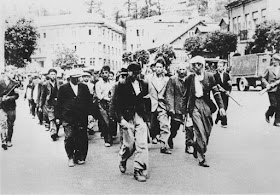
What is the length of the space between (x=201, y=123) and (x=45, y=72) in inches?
133

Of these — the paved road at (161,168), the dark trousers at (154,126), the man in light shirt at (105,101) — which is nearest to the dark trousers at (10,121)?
the paved road at (161,168)

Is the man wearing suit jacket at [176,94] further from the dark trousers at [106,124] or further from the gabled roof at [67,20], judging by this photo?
the gabled roof at [67,20]

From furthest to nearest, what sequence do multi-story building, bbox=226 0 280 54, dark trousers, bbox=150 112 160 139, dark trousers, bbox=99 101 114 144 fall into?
dark trousers, bbox=99 101 114 144
dark trousers, bbox=150 112 160 139
multi-story building, bbox=226 0 280 54

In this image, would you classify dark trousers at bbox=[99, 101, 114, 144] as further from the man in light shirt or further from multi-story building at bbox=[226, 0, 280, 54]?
multi-story building at bbox=[226, 0, 280, 54]

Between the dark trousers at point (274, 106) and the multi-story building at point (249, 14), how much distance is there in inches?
51.3

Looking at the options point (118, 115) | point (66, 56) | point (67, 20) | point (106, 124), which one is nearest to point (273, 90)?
point (118, 115)

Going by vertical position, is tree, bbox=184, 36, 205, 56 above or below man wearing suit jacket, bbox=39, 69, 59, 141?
above

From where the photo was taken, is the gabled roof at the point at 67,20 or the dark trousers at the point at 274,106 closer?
the gabled roof at the point at 67,20

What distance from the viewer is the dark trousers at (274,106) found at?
290 inches

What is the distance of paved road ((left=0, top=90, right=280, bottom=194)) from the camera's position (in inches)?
227

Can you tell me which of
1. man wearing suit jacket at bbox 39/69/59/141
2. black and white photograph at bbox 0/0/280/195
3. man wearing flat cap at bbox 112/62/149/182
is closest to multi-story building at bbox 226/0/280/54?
black and white photograph at bbox 0/0/280/195

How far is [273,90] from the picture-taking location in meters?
7.98

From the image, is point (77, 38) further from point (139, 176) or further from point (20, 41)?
point (139, 176)

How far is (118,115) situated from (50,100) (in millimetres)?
4016
